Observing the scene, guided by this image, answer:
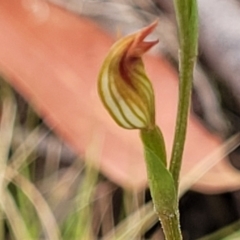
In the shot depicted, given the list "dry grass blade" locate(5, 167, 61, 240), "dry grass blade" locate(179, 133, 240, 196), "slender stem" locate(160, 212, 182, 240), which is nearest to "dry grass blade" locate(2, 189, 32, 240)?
"dry grass blade" locate(5, 167, 61, 240)

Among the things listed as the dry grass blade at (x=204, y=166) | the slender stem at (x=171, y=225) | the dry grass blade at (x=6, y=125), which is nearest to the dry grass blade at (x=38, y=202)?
the dry grass blade at (x=6, y=125)

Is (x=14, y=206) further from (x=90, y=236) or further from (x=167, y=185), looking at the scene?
(x=167, y=185)

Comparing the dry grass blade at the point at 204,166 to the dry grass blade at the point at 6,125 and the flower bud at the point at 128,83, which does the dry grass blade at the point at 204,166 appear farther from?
the flower bud at the point at 128,83

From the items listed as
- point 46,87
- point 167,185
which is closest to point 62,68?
point 46,87

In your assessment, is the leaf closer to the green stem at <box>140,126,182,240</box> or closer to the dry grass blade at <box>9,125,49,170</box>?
the dry grass blade at <box>9,125,49,170</box>

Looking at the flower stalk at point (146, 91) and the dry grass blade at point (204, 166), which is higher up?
the flower stalk at point (146, 91)

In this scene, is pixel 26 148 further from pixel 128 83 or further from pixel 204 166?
pixel 128 83

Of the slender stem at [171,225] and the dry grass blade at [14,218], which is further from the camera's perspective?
the dry grass blade at [14,218]
